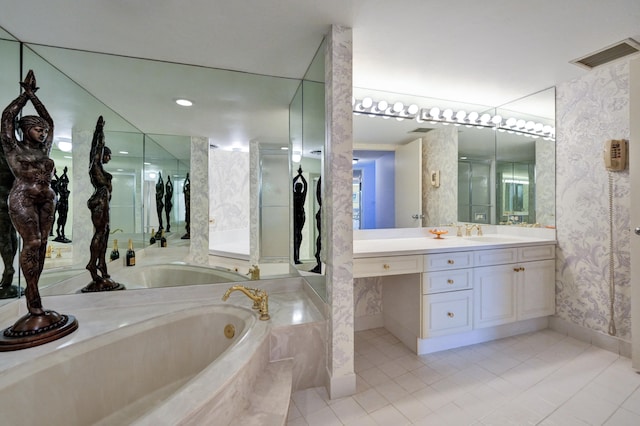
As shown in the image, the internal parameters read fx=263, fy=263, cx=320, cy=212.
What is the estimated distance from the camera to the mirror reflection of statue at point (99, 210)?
170 cm

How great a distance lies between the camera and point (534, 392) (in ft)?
5.30

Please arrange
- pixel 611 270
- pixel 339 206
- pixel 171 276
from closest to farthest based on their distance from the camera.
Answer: pixel 339 206 < pixel 171 276 < pixel 611 270

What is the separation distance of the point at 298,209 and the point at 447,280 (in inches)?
51.3

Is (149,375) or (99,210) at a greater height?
(99,210)

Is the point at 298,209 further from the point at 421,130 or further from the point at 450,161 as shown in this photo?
the point at 450,161

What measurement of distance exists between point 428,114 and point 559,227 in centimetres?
161

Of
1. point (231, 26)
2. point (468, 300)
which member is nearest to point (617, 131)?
point (468, 300)

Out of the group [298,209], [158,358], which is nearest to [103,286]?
[158,358]

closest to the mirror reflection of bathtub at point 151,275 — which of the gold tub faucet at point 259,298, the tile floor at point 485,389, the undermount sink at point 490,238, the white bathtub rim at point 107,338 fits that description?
the white bathtub rim at point 107,338

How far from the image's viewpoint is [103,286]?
1782 mm

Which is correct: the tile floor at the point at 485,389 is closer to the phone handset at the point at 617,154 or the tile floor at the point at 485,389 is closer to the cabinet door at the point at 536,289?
the cabinet door at the point at 536,289

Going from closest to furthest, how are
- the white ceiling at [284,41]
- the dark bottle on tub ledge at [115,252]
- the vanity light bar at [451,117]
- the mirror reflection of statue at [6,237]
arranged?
the white ceiling at [284,41]
the mirror reflection of statue at [6,237]
the dark bottle on tub ledge at [115,252]
the vanity light bar at [451,117]

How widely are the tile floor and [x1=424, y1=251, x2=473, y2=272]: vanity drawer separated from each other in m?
0.69

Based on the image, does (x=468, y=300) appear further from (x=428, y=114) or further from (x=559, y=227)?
(x=428, y=114)
